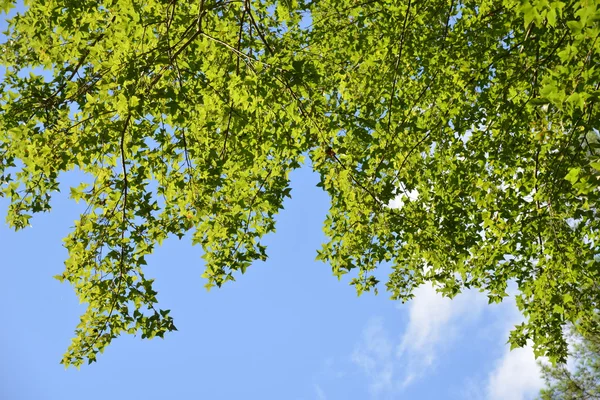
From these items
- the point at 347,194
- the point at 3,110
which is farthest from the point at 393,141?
the point at 3,110

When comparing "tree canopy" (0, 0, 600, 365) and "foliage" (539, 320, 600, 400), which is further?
"foliage" (539, 320, 600, 400)

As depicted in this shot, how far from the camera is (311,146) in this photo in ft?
17.3

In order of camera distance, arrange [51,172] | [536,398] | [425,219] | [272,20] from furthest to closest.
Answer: [536,398] < [272,20] < [425,219] < [51,172]

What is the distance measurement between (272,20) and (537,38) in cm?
417

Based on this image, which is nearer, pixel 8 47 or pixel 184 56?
pixel 184 56

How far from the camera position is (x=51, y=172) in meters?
5.10

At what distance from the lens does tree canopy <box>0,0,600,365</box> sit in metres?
4.97

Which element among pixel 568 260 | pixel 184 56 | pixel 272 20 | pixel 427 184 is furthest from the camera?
pixel 272 20

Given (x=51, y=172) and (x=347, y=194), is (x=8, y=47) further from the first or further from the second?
(x=347, y=194)

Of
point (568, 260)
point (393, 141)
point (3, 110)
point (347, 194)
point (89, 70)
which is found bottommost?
point (568, 260)

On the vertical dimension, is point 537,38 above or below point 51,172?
above

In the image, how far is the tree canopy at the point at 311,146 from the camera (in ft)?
16.3

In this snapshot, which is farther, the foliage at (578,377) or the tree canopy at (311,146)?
the foliage at (578,377)

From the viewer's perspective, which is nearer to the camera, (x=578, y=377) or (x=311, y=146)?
(x=311, y=146)
